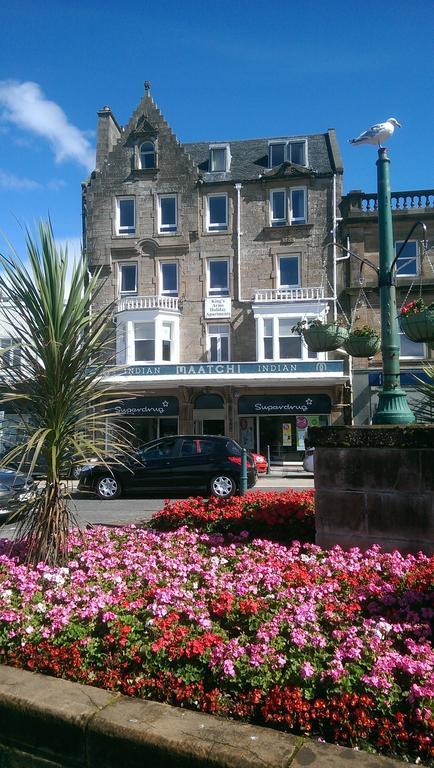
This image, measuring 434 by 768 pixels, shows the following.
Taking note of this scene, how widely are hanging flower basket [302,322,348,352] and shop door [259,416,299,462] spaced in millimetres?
19564

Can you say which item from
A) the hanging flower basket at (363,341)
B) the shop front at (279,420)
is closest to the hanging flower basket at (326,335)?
the hanging flower basket at (363,341)

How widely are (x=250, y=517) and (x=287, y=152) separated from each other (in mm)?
25278

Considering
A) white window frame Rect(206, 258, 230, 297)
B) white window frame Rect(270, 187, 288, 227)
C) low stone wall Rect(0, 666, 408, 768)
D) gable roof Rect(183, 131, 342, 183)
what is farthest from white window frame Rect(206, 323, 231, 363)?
low stone wall Rect(0, 666, 408, 768)

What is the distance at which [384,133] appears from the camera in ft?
18.2

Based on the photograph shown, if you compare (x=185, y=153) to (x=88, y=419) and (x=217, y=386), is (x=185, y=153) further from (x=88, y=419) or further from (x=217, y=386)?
(x=88, y=419)

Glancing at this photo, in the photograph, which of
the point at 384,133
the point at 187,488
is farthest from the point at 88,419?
the point at 187,488

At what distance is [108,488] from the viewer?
13.7 metres

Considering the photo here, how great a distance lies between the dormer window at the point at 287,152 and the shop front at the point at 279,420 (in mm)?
11534

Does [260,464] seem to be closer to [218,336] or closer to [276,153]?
[218,336]

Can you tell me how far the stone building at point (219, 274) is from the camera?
83.4 feet

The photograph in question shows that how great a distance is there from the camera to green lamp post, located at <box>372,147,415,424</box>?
5.30 m

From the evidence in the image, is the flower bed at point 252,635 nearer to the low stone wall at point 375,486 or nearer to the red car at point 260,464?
the low stone wall at point 375,486

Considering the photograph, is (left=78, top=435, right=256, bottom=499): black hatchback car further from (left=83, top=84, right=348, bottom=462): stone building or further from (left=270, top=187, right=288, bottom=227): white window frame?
(left=270, top=187, right=288, bottom=227): white window frame

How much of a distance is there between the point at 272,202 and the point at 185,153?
5.16 metres
